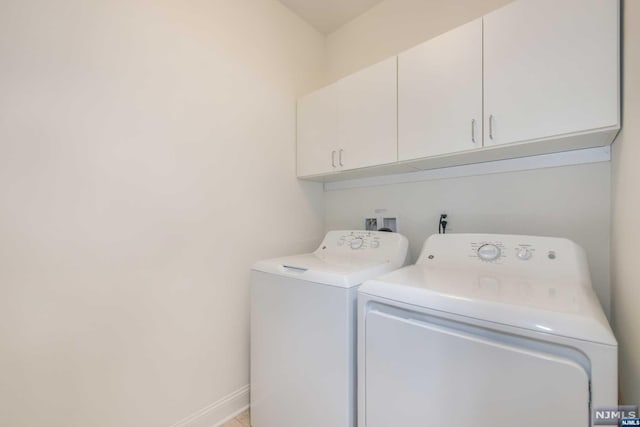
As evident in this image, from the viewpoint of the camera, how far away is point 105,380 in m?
1.16

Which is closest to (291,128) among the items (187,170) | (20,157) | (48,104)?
(187,170)

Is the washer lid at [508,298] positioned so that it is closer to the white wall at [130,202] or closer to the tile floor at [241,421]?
the white wall at [130,202]

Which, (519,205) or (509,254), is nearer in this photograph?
(509,254)

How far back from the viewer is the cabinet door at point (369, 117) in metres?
1.50

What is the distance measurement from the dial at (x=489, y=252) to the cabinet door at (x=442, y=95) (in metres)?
0.46

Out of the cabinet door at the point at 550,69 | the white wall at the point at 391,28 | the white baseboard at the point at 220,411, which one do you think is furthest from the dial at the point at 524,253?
the white baseboard at the point at 220,411

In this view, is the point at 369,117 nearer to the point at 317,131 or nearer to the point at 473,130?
the point at 317,131

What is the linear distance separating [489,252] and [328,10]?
201 cm

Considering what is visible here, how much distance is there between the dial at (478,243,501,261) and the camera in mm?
1202

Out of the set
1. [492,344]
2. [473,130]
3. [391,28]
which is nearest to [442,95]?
[473,130]

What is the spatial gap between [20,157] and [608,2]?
7.15 feet

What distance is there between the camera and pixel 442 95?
1314 millimetres

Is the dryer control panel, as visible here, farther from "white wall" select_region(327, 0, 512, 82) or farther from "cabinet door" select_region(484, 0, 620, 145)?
"white wall" select_region(327, 0, 512, 82)

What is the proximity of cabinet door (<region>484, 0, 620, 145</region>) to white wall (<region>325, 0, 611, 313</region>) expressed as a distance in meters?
0.38
